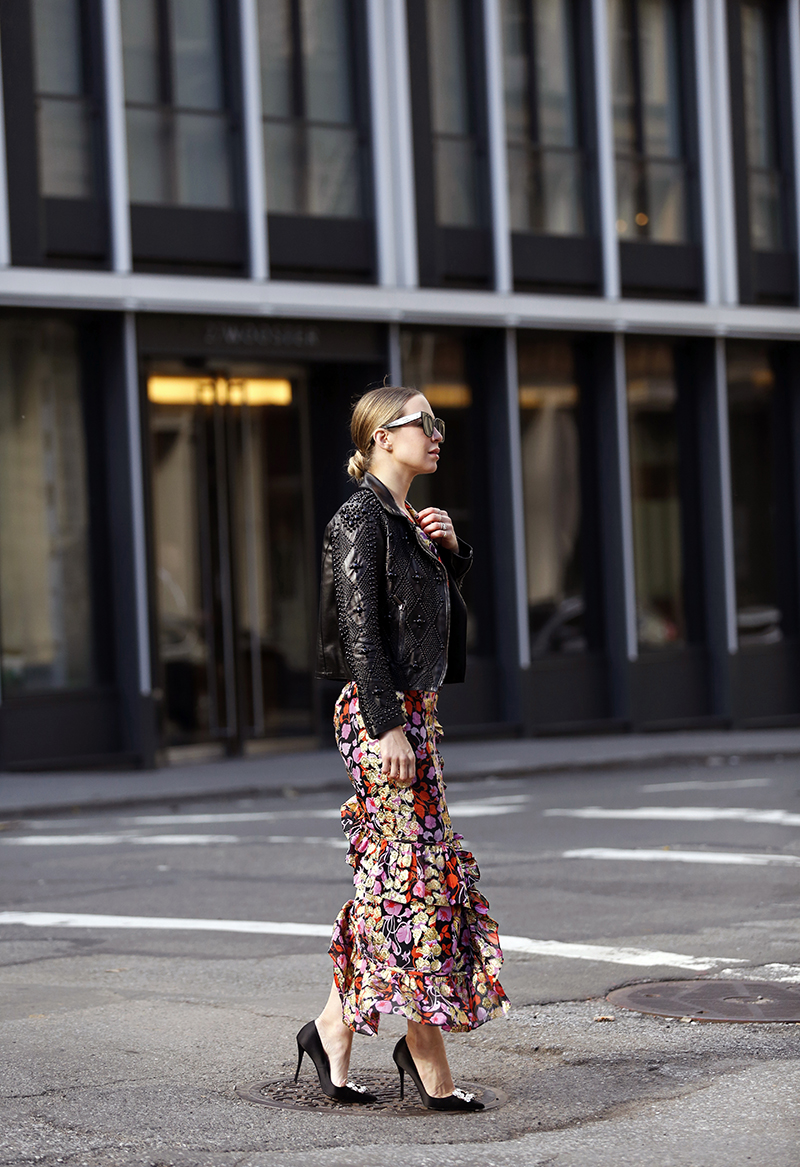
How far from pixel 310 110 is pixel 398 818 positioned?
15.1 m

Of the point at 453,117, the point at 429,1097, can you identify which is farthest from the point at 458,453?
the point at 429,1097

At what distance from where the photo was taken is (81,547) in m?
18.0

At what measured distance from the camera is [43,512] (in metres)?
17.8

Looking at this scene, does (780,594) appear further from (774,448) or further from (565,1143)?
(565,1143)

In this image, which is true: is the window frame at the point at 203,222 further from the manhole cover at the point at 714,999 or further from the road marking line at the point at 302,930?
the manhole cover at the point at 714,999

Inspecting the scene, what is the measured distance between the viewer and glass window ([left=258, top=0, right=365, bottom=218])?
18797mm

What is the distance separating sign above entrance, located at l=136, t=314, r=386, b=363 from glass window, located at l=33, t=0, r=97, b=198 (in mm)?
1537

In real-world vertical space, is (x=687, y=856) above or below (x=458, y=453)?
below

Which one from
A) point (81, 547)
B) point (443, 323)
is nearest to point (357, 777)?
point (81, 547)

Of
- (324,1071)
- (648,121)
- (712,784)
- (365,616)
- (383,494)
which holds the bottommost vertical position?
(712,784)

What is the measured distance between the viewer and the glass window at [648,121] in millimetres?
21469

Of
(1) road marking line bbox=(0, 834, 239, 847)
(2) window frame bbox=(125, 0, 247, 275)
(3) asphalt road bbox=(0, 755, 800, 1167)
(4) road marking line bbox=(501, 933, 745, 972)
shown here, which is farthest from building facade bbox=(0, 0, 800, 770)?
(4) road marking line bbox=(501, 933, 745, 972)

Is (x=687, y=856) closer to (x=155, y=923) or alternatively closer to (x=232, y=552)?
(x=155, y=923)

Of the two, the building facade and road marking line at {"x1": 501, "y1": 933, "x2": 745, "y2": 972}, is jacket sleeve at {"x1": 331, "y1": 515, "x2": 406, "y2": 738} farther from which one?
the building facade
